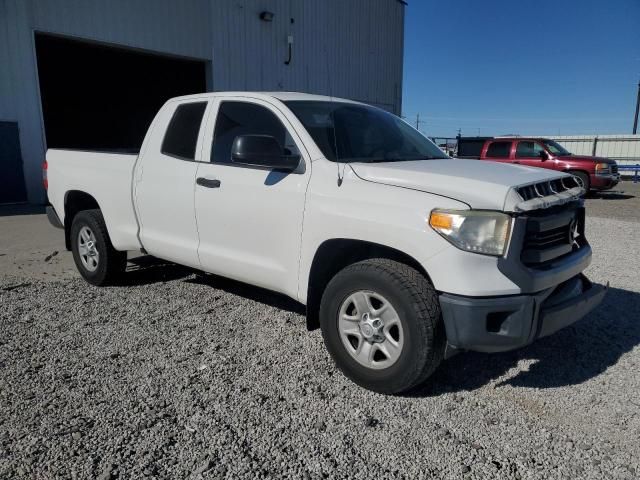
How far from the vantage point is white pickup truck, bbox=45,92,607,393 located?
8.82ft

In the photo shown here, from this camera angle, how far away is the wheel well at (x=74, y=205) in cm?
548

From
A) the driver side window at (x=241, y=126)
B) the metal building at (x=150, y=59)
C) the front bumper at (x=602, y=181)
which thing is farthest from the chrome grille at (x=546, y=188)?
the front bumper at (x=602, y=181)

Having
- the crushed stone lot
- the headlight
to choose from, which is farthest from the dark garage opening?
the headlight

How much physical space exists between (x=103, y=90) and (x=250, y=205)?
20886 mm

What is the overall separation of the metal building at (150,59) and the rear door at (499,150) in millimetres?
6013

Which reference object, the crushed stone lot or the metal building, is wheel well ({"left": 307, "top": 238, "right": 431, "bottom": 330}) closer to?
the crushed stone lot

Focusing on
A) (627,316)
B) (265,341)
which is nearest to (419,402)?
(265,341)

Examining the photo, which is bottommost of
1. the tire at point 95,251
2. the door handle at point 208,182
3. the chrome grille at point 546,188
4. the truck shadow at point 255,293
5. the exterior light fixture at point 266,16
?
the truck shadow at point 255,293

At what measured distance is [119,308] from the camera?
182 inches

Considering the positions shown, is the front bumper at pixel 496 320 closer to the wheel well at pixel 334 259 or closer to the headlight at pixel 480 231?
the headlight at pixel 480 231

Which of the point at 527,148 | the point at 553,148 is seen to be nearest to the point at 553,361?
the point at 527,148

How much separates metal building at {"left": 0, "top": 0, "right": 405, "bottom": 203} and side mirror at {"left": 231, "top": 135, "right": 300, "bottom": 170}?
412 inches

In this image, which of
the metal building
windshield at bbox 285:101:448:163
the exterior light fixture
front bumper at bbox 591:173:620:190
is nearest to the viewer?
windshield at bbox 285:101:448:163

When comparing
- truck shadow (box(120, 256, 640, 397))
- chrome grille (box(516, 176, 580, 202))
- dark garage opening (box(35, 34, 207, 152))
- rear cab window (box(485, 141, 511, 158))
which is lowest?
truck shadow (box(120, 256, 640, 397))
